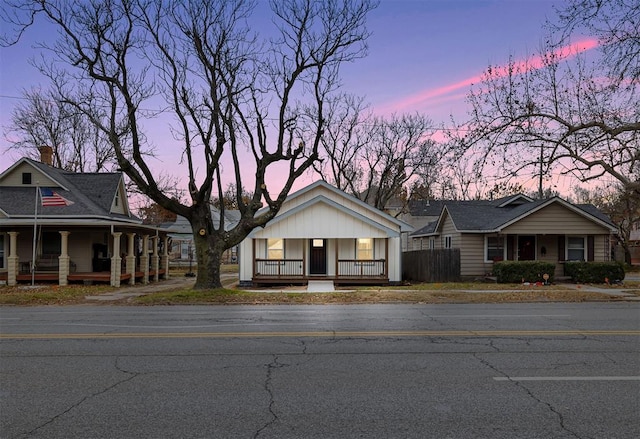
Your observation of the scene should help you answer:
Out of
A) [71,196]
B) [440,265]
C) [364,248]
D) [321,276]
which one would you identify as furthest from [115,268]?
[440,265]

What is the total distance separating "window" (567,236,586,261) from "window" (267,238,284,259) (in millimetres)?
15406

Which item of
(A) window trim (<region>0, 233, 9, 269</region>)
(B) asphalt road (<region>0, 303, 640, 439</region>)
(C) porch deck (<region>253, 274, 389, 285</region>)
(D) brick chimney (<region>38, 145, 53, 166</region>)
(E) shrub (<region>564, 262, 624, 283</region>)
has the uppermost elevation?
(D) brick chimney (<region>38, 145, 53, 166</region>)

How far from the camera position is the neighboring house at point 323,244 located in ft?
88.3

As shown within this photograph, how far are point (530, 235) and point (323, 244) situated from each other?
37.2 feet

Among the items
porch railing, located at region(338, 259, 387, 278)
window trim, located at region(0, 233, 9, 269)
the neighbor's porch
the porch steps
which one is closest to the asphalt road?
the porch steps

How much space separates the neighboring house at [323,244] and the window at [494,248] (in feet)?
15.6

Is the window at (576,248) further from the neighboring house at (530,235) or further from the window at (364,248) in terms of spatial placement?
the window at (364,248)

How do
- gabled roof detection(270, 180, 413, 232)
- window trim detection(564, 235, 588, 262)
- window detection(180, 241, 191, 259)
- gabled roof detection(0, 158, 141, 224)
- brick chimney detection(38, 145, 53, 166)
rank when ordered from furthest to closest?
window detection(180, 241, 191, 259), brick chimney detection(38, 145, 53, 166), window trim detection(564, 235, 588, 262), gabled roof detection(270, 180, 413, 232), gabled roof detection(0, 158, 141, 224)

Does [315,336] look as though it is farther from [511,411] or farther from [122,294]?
[122,294]

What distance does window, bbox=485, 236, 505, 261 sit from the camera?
29172 mm

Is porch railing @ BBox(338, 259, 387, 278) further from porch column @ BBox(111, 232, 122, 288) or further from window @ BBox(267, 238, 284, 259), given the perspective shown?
porch column @ BBox(111, 232, 122, 288)

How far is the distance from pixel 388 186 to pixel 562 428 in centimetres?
4578

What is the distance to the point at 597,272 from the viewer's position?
26188 mm

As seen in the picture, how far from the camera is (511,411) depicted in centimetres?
554
